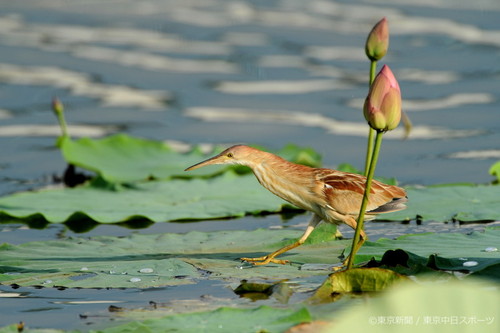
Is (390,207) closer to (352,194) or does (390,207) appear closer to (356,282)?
(352,194)

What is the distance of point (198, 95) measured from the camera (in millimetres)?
11359

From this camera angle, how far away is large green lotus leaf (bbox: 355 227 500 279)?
462 cm

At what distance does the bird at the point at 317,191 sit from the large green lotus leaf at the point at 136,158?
228cm

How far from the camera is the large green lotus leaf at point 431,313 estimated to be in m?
3.01

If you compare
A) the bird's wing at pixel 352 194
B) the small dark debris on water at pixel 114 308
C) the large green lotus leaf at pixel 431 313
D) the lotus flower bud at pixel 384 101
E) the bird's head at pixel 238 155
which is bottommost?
the small dark debris on water at pixel 114 308

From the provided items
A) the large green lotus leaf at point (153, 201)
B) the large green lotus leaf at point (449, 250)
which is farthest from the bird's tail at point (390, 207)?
the large green lotus leaf at point (153, 201)

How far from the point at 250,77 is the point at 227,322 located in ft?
28.0

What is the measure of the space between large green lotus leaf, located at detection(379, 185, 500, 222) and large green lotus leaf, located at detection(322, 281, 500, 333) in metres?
2.83

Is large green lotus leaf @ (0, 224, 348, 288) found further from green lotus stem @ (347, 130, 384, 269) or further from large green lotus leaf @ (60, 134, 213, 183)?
large green lotus leaf @ (60, 134, 213, 183)

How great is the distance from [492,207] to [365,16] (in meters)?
9.57

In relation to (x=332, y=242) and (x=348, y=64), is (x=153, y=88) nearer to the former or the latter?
(x=348, y=64)

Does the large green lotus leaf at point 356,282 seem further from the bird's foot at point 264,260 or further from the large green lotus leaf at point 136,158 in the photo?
the large green lotus leaf at point 136,158

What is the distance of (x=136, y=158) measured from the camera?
8117 mm

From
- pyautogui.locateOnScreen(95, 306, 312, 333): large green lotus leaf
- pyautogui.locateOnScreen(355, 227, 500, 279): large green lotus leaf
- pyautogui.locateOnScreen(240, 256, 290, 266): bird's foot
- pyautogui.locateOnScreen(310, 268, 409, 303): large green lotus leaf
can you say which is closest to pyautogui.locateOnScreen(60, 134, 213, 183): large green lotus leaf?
pyautogui.locateOnScreen(240, 256, 290, 266): bird's foot
